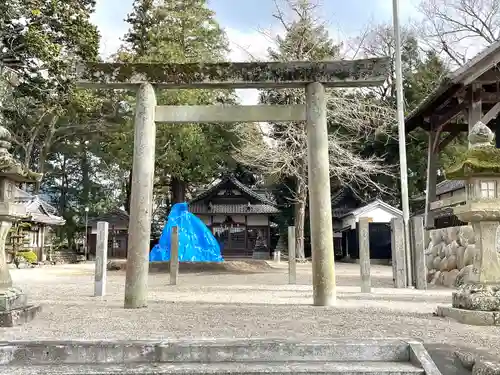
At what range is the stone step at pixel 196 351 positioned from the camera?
4.02m

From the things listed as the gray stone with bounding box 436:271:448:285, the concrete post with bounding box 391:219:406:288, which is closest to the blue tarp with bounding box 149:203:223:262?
the gray stone with bounding box 436:271:448:285

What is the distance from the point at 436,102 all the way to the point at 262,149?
Answer: 9.67 meters

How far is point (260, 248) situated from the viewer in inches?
1400

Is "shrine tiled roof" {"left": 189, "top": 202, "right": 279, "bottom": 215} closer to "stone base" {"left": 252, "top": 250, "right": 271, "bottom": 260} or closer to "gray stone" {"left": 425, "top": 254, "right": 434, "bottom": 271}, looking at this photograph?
"stone base" {"left": 252, "top": 250, "right": 271, "bottom": 260}

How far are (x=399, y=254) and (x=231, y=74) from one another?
6.39m

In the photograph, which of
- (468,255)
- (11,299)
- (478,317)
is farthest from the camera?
(468,255)

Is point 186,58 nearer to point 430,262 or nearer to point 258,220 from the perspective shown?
point 258,220

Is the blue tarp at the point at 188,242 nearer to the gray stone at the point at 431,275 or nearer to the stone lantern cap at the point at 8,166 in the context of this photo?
the gray stone at the point at 431,275

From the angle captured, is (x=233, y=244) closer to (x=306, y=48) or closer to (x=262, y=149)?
(x=262, y=149)

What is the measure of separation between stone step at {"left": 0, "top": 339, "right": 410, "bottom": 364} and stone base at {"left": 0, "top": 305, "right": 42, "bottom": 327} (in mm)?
1930

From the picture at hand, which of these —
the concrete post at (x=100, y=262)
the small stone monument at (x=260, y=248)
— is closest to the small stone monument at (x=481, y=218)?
the concrete post at (x=100, y=262)

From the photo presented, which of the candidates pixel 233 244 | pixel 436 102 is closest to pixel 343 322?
pixel 436 102

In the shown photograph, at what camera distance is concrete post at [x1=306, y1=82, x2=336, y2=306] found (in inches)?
297

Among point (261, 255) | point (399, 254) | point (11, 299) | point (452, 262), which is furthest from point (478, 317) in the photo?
point (261, 255)
